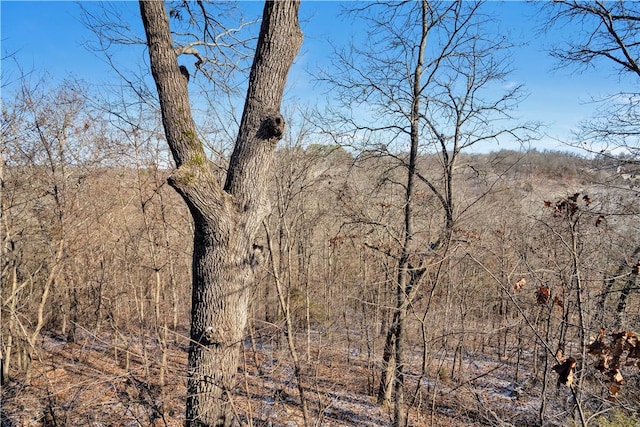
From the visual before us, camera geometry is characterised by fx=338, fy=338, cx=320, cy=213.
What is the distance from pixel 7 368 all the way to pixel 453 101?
428 inches

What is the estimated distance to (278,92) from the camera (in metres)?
2.96

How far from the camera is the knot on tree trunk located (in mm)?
2730

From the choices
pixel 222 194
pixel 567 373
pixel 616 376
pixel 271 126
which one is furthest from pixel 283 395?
pixel 271 126

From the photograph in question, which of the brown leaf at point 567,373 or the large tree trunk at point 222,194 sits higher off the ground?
the large tree trunk at point 222,194

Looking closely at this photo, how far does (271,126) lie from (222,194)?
687 mm

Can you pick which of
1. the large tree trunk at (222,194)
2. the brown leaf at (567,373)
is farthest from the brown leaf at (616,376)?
the large tree trunk at (222,194)

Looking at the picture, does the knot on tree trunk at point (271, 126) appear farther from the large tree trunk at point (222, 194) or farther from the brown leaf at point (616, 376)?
the brown leaf at point (616, 376)

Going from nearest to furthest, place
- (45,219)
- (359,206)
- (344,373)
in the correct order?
(359,206), (45,219), (344,373)

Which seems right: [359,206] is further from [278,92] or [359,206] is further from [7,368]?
[7,368]

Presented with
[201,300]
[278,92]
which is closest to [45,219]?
[201,300]

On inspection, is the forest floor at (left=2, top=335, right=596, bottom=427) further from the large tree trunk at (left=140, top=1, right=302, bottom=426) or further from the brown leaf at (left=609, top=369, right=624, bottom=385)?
the brown leaf at (left=609, top=369, right=624, bottom=385)

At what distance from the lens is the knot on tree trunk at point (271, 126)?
8.96 feet

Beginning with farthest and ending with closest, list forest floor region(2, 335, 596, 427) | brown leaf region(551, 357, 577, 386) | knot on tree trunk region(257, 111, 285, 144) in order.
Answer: forest floor region(2, 335, 596, 427) < knot on tree trunk region(257, 111, 285, 144) < brown leaf region(551, 357, 577, 386)

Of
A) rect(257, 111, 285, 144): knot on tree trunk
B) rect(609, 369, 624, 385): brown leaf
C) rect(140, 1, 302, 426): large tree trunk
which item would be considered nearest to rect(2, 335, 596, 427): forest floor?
rect(140, 1, 302, 426): large tree trunk
